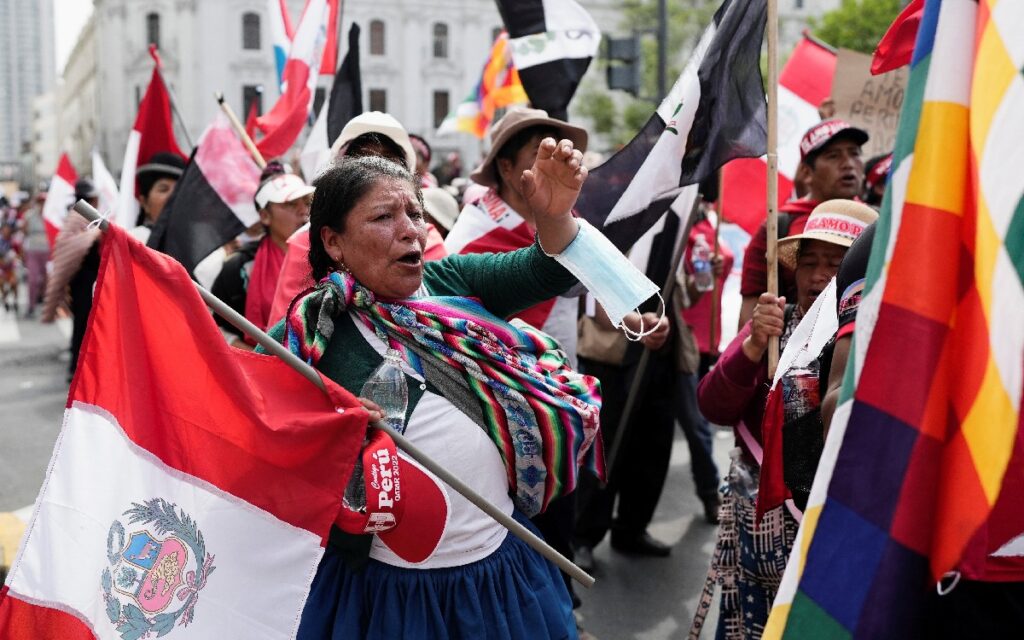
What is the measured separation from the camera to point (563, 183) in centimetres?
241

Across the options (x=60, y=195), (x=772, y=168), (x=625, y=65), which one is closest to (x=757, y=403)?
(x=772, y=168)

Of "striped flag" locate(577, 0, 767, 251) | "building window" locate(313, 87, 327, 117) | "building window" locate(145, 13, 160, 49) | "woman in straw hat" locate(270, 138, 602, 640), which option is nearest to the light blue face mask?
"woman in straw hat" locate(270, 138, 602, 640)

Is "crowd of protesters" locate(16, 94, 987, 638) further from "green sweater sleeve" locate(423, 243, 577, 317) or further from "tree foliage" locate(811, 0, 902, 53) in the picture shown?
"tree foliage" locate(811, 0, 902, 53)

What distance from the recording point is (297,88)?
6.29 meters

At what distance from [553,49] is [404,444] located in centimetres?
331

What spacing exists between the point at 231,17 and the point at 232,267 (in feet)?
175

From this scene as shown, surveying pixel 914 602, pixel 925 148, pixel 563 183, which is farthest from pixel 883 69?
pixel 914 602

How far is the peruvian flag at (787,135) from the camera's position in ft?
19.8

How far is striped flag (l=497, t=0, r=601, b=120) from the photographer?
523 centimetres

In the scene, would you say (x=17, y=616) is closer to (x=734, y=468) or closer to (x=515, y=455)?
(x=515, y=455)

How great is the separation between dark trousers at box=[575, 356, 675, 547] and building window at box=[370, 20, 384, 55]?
52.9 meters

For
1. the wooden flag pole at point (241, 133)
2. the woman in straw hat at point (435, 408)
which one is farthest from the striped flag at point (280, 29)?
the woman in straw hat at point (435, 408)

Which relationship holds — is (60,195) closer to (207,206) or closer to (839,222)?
(207,206)

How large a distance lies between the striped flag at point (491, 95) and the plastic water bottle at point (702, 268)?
9.64 ft
